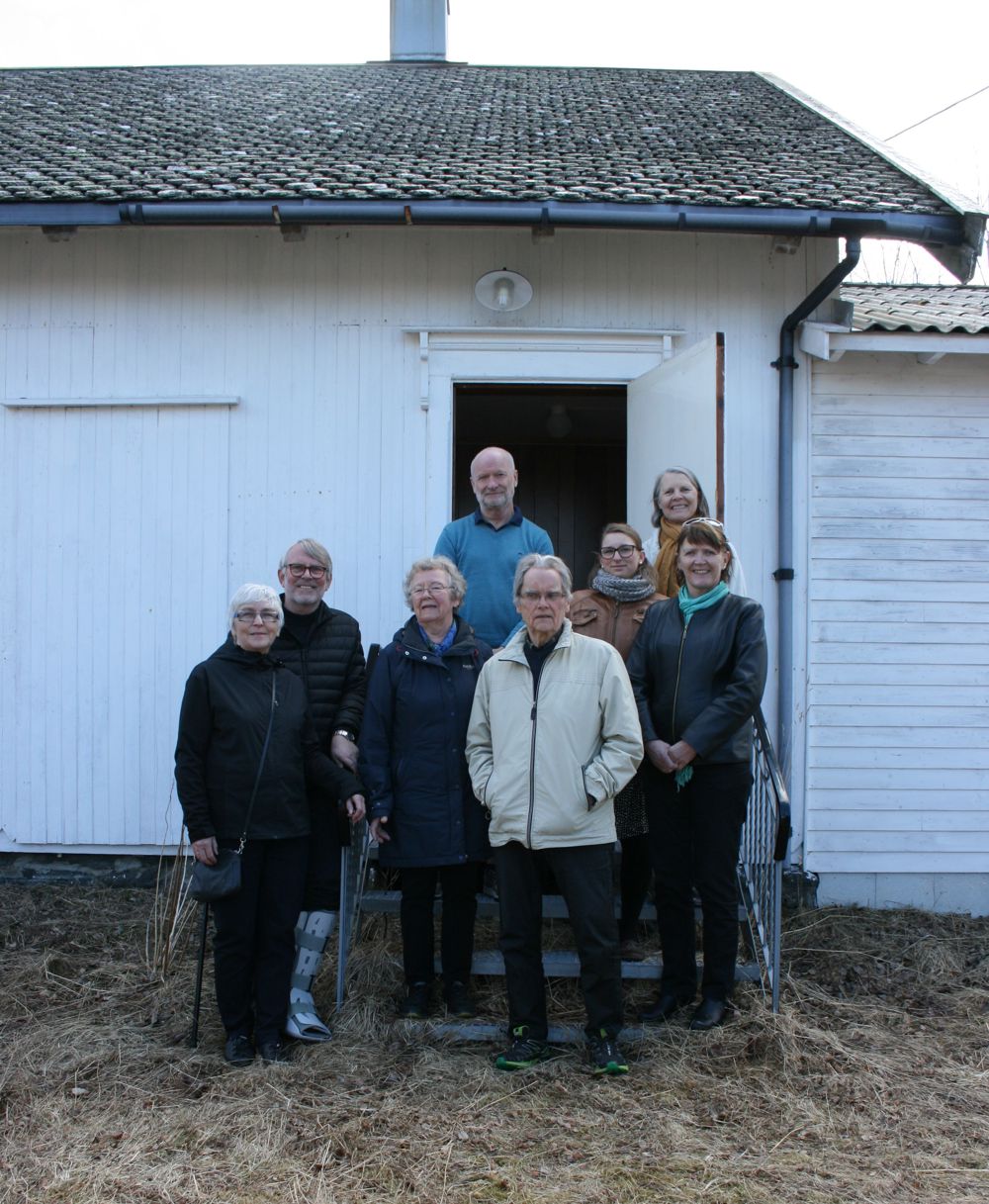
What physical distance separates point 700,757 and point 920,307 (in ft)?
12.6

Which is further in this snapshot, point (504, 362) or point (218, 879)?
point (504, 362)

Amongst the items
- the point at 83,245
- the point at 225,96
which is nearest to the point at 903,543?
the point at 83,245

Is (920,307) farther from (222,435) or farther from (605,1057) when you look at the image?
(605,1057)

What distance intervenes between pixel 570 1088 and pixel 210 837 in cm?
139

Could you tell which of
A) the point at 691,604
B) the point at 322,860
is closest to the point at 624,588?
the point at 691,604

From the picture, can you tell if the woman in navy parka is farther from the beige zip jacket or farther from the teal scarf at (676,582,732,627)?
the teal scarf at (676,582,732,627)

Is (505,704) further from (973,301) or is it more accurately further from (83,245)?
(973,301)

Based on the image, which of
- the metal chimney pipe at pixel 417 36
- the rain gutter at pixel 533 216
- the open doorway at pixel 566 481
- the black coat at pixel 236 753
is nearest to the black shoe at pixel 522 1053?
the black coat at pixel 236 753

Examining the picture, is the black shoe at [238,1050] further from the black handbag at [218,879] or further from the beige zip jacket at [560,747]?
the beige zip jacket at [560,747]

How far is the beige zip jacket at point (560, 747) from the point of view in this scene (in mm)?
3529

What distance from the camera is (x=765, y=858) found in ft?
14.0

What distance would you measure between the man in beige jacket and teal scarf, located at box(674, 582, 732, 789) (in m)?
0.28

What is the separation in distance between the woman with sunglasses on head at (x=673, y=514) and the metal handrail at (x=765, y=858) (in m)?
0.62

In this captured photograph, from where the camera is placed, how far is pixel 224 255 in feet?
18.2
